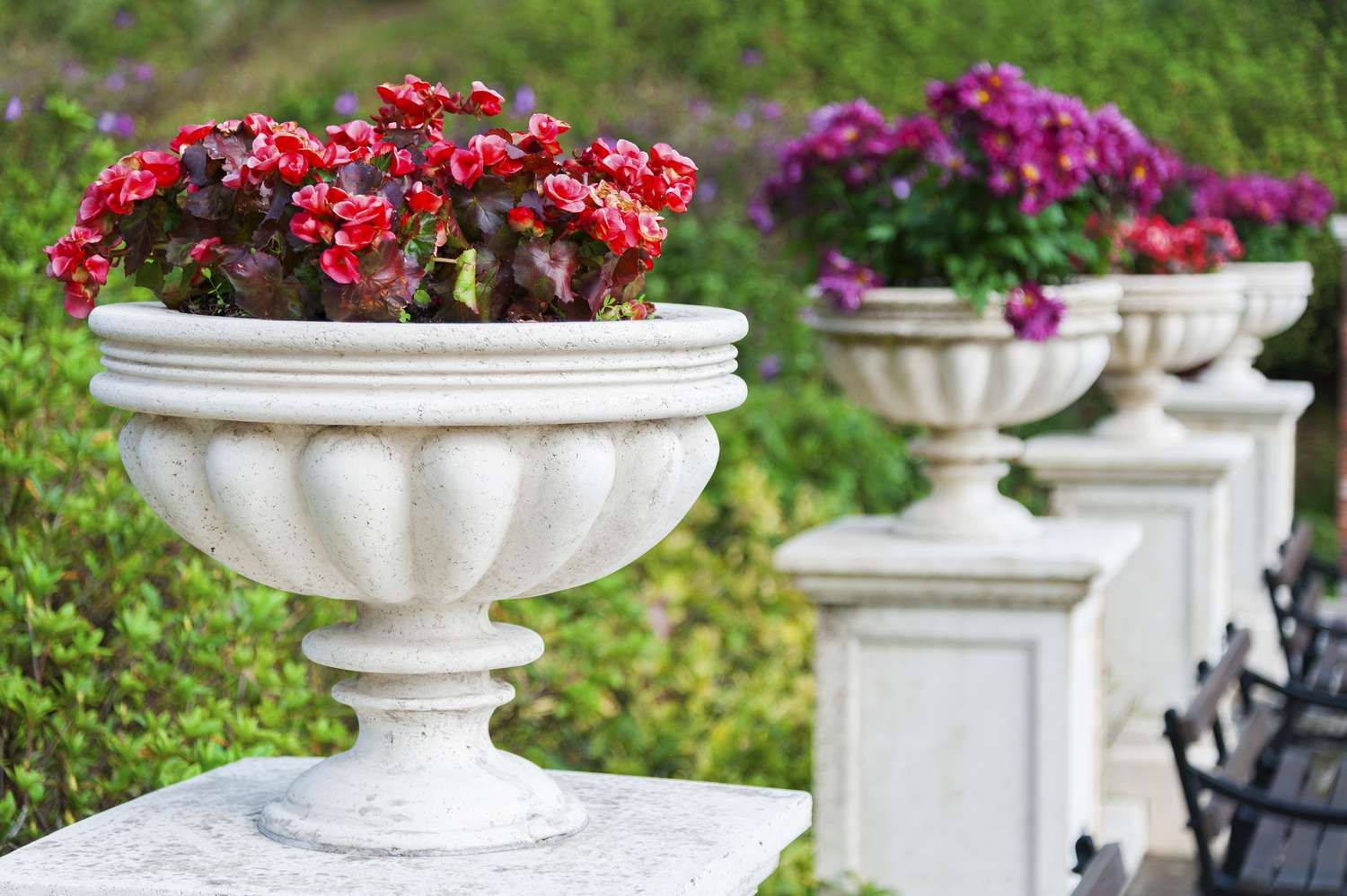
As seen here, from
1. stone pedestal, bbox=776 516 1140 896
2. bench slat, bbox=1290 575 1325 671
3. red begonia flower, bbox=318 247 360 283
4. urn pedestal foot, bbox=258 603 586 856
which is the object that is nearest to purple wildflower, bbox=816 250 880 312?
stone pedestal, bbox=776 516 1140 896

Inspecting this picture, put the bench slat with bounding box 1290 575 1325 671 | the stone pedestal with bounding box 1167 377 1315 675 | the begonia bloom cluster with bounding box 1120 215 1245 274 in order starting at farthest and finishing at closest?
the stone pedestal with bounding box 1167 377 1315 675 < the bench slat with bounding box 1290 575 1325 671 < the begonia bloom cluster with bounding box 1120 215 1245 274

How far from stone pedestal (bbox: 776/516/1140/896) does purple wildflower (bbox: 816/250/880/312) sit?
1.71ft

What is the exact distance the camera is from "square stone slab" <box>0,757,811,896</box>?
→ 185 centimetres

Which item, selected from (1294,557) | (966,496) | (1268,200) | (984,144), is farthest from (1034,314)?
(1268,200)

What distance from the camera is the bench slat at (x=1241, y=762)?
4.03 m

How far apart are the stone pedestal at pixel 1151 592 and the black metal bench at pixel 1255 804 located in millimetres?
496

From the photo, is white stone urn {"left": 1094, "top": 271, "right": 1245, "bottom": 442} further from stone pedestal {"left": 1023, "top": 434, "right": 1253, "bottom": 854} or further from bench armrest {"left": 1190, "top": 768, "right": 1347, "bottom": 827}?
bench armrest {"left": 1190, "top": 768, "right": 1347, "bottom": 827}

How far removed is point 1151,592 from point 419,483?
4171 mm

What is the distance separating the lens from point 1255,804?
12.4 ft

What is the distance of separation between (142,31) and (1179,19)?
9.26 meters

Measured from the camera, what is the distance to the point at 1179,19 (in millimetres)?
12398

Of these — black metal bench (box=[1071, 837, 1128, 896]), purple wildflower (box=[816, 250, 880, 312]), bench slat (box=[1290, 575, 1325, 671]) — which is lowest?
bench slat (box=[1290, 575, 1325, 671])

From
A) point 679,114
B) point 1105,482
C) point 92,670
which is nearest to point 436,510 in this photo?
point 92,670

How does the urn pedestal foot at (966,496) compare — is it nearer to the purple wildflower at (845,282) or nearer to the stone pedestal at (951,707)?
the stone pedestal at (951,707)
